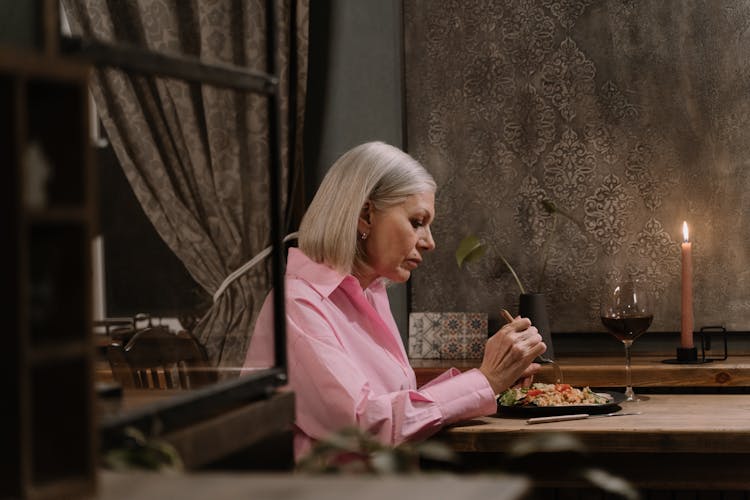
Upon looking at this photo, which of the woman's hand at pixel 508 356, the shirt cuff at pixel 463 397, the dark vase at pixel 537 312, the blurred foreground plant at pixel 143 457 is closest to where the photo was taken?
the blurred foreground plant at pixel 143 457

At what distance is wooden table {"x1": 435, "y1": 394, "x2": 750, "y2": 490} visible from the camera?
7.34 ft

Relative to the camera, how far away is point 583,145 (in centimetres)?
340

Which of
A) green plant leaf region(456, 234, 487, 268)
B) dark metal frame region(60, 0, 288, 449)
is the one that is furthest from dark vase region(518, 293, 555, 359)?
dark metal frame region(60, 0, 288, 449)

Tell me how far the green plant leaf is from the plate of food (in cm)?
60

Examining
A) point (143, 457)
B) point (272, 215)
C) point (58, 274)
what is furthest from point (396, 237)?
point (58, 274)

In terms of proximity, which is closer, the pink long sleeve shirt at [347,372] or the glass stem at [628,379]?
the pink long sleeve shirt at [347,372]

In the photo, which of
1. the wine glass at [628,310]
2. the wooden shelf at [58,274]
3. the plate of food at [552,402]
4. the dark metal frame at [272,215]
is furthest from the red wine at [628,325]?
the wooden shelf at [58,274]

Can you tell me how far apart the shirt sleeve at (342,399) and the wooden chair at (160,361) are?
536 mm

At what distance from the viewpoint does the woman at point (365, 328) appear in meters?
2.29

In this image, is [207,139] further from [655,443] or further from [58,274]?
[58,274]

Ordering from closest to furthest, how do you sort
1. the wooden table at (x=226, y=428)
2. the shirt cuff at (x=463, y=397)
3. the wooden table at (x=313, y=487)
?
A: the wooden table at (x=313, y=487) → the wooden table at (x=226, y=428) → the shirt cuff at (x=463, y=397)

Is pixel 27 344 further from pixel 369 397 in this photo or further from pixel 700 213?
pixel 700 213

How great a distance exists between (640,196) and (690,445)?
4.23ft

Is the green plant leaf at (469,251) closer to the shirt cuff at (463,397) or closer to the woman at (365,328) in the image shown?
the woman at (365,328)
